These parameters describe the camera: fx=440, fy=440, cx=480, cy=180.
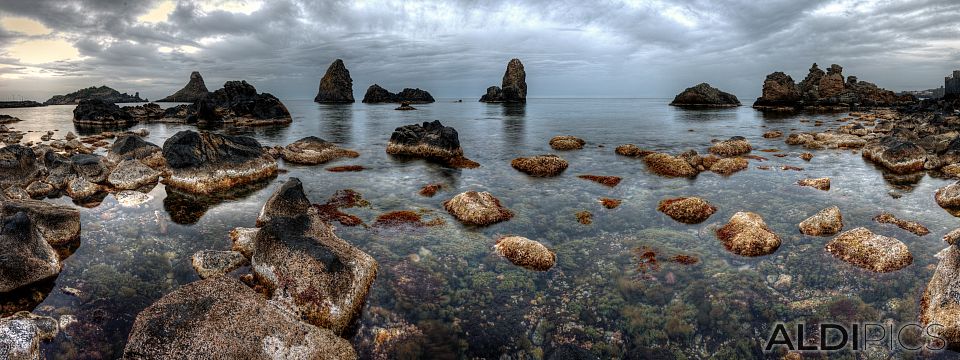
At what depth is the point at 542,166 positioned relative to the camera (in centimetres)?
3092

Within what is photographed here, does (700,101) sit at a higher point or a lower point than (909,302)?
higher

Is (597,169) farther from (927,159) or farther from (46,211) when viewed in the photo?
(46,211)

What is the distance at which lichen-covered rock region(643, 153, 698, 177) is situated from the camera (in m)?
29.0

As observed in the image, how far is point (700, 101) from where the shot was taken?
570ft

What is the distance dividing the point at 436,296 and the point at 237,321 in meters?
5.19

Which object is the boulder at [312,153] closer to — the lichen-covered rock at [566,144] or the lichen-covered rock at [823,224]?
the lichen-covered rock at [566,144]

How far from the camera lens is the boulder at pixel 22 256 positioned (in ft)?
40.0

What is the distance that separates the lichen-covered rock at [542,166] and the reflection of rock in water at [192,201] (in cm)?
1701

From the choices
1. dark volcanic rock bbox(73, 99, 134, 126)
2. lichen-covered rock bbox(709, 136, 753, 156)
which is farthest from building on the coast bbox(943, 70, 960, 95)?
dark volcanic rock bbox(73, 99, 134, 126)

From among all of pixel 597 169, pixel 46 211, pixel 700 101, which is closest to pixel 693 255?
pixel 597 169

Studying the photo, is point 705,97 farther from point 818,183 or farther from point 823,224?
point 823,224

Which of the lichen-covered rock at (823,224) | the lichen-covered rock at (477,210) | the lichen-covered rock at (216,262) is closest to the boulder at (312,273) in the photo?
the lichen-covered rock at (216,262)

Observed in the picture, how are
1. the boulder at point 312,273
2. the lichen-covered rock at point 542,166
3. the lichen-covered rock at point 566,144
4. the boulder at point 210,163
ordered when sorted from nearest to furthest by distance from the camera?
1. the boulder at point 312,273
2. the boulder at point 210,163
3. the lichen-covered rock at point 542,166
4. the lichen-covered rock at point 566,144

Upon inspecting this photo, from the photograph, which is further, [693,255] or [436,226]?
[436,226]
